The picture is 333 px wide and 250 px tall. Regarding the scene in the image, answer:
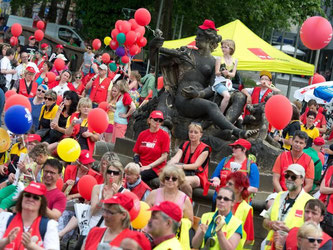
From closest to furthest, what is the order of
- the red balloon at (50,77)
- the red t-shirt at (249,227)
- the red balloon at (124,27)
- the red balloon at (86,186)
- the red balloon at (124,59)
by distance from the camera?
the red t-shirt at (249,227), the red balloon at (86,186), the red balloon at (124,27), the red balloon at (50,77), the red balloon at (124,59)

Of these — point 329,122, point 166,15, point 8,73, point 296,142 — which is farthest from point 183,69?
point 166,15

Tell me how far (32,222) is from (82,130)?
5220 millimetres

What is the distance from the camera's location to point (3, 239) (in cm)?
765

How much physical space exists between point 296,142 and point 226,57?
390 cm

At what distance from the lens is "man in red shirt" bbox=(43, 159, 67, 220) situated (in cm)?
914

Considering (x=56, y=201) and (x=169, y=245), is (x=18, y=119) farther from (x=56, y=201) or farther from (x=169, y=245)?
(x=169, y=245)

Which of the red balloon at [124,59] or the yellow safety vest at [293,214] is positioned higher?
the red balloon at [124,59]

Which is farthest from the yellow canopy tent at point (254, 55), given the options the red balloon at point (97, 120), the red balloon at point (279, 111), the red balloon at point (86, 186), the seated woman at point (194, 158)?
the red balloon at point (86, 186)

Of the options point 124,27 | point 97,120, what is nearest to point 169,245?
point 97,120

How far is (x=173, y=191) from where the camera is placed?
9.82m

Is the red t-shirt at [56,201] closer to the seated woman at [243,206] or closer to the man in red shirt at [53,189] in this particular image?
the man in red shirt at [53,189]

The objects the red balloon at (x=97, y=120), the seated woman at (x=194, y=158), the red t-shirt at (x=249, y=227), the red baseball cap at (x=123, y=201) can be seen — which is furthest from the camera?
the red balloon at (x=97, y=120)

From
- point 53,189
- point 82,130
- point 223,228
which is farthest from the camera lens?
point 82,130

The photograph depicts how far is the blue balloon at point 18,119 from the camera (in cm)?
1125
